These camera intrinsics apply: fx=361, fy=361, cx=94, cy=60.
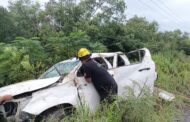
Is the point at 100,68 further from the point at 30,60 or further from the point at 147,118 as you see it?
the point at 30,60

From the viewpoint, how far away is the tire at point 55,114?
6.42m

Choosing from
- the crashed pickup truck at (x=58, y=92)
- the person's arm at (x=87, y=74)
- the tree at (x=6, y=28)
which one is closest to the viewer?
the crashed pickup truck at (x=58, y=92)

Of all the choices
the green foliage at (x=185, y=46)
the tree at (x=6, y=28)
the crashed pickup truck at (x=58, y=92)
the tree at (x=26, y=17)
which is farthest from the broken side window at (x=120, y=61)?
the green foliage at (x=185, y=46)

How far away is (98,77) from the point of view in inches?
290

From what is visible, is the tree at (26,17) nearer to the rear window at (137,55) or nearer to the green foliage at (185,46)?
the rear window at (137,55)

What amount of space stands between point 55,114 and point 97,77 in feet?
4.22

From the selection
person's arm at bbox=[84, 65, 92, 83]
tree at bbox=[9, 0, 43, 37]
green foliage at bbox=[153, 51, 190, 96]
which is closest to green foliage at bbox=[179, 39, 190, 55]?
green foliage at bbox=[153, 51, 190, 96]

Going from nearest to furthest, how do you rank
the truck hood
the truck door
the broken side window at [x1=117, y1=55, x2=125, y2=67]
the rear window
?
the truck hood
the truck door
the broken side window at [x1=117, y1=55, x2=125, y2=67]
the rear window

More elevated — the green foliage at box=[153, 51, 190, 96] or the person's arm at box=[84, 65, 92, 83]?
the person's arm at box=[84, 65, 92, 83]

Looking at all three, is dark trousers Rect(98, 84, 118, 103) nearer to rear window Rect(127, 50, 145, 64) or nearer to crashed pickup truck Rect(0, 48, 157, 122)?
crashed pickup truck Rect(0, 48, 157, 122)

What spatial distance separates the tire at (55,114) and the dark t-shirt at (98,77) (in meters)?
0.82

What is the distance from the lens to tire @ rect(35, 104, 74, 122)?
21.1 feet

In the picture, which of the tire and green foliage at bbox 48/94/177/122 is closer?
green foliage at bbox 48/94/177/122

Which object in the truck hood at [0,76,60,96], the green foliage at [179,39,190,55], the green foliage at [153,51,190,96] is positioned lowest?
the green foliage at [179,39,190,55]
